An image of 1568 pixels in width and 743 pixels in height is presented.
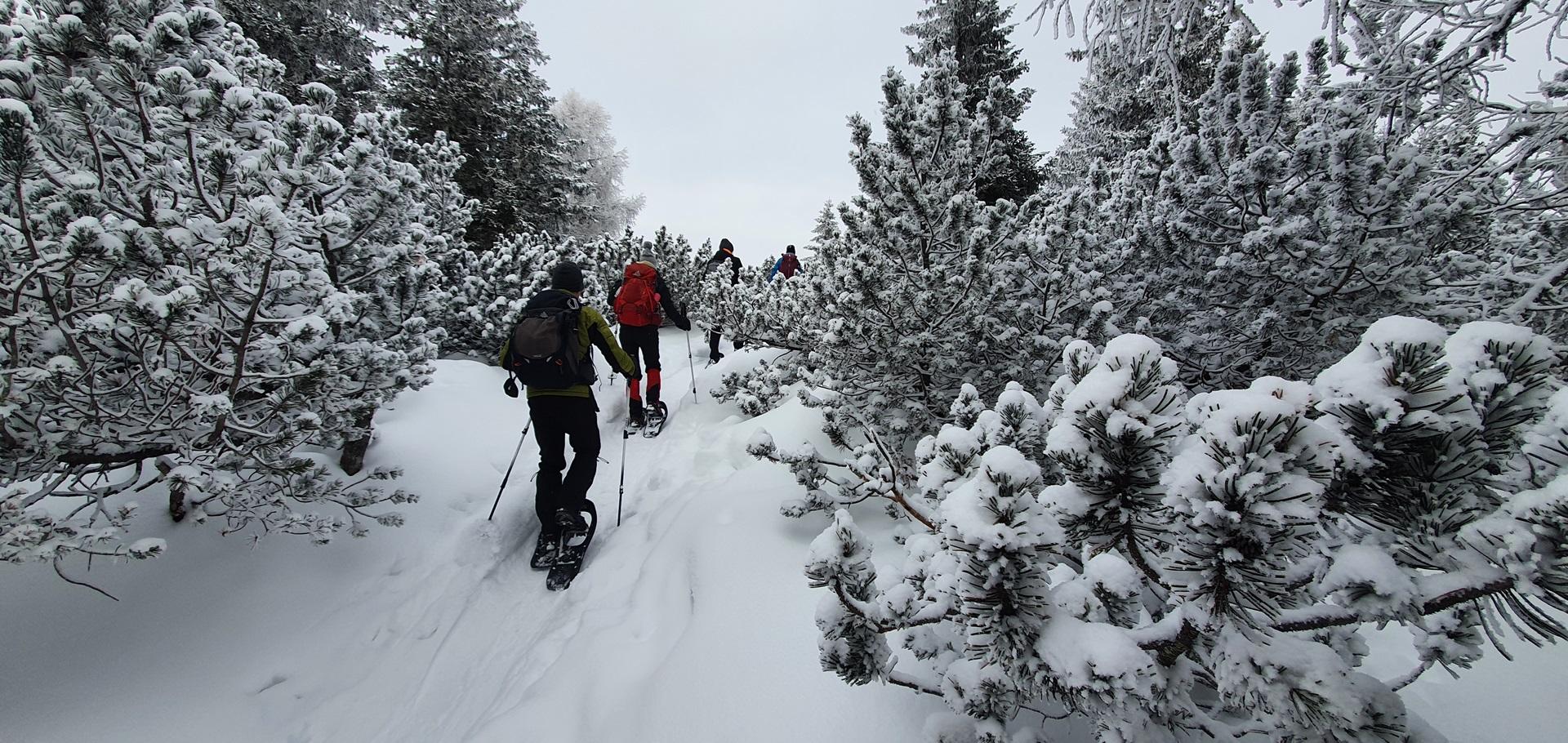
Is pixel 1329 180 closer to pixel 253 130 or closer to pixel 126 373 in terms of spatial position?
pixel 253 130

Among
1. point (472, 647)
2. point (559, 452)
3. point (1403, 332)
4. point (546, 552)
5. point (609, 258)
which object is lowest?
point (472, 647)

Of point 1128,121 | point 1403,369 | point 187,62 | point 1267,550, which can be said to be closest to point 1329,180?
point 1403,369

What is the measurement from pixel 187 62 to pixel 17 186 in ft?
2.87

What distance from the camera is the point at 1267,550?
850mm

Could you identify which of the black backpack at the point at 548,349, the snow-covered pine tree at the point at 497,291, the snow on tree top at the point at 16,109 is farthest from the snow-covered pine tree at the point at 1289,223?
the snow-covered pine tree at the point at 497,291

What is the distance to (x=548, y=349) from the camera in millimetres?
3854

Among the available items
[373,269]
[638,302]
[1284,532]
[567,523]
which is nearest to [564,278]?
[373,269]

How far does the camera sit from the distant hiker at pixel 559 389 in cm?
393

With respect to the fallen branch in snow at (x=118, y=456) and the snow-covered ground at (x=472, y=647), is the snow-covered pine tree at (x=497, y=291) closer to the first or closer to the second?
the snow-covered ground at (x=472, y=647)

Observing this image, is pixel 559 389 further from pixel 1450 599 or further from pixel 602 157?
pixel 602 157

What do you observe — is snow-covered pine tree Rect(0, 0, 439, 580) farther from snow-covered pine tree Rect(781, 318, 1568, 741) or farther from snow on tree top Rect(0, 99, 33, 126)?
snow-covered pine tree Rect(781, 318, 1568, 741)

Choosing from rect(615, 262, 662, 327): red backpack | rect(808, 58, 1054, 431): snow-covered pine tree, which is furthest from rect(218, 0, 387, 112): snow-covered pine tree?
rect(808, 58, 1054, 431): snow-covered pine tree

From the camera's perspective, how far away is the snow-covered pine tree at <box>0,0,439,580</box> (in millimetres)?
2012

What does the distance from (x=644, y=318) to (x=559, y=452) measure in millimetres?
3209
